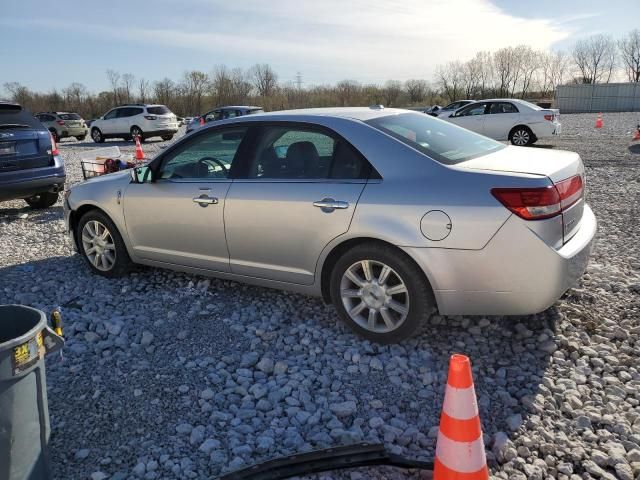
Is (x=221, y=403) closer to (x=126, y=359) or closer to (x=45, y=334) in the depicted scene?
(x=126, y=359)

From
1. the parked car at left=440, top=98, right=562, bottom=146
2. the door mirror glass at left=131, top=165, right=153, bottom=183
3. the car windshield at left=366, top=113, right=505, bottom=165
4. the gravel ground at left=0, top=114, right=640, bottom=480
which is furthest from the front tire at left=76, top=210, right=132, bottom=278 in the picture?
the parked car at left=440, top=98, right=562, bottom=146

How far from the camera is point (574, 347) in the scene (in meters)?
3.62

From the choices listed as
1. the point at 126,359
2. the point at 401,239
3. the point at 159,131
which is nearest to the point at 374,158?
the point at 401,239

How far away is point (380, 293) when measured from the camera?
3.69 m

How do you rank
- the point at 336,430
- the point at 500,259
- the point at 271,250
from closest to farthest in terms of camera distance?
the point at 336,430, the point at 500,259, the point at 271,250

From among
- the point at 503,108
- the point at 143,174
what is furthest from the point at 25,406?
the point at 503,108

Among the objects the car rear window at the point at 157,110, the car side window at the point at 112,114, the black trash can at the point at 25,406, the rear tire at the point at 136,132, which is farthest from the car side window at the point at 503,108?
the car side window at the point at 112,114

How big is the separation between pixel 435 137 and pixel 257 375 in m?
2.13

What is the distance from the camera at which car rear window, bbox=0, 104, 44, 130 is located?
780 centimetres

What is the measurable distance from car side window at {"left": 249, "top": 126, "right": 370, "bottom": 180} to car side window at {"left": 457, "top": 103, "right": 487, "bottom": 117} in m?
14.7

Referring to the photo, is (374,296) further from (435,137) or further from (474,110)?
(474,110)

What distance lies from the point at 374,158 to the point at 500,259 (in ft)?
3.51

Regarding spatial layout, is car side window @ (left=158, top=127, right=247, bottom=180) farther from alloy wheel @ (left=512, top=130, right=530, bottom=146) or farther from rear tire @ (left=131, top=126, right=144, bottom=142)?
rear tire @ (left=131, top=126, right=144, bottom=142)

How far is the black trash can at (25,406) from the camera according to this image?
2119 millimetres
